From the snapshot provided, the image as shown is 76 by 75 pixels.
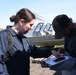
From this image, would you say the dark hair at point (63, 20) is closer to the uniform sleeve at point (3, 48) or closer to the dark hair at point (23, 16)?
the dark hair at point (23, 16)

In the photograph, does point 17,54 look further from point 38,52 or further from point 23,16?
point 38,52

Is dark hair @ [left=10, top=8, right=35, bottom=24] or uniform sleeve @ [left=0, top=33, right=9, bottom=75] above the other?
dark hair @ [left=10, top=8, right=35, bottom=24]

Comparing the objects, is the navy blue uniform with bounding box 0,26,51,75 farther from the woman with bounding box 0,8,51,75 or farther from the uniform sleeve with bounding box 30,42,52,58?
the uniform sleeve with bounding box 30,42,52,58

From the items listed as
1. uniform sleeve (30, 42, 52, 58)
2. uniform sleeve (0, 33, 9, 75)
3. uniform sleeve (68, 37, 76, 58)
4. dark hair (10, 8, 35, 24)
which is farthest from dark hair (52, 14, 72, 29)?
uniform sleeve (0, 33, 9, 75)

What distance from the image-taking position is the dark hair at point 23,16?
153 inches

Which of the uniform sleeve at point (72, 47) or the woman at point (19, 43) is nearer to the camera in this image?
the woman at point (19, 43)

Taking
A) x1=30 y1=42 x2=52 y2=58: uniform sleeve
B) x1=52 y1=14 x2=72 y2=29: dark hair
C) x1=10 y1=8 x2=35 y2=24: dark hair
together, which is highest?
x1=10 y1=8 x2=35 y2=24: dark hair

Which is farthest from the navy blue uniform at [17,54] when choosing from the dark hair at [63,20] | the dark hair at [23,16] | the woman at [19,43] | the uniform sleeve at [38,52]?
the dark hair at [63,20]

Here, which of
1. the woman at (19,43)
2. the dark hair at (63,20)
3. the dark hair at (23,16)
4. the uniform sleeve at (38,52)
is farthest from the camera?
the uniform sleeve at (38,52)

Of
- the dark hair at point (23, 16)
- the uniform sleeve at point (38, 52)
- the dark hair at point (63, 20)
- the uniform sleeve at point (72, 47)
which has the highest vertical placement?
the dark hair at point (23, 16)

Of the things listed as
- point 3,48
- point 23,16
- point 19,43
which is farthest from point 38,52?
point 3,48

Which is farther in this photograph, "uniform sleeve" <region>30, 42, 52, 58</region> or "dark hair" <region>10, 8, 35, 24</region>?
"uniform sleeve" <region>30, 42, 52, 58</region>

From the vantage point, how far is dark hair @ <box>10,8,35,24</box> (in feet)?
12.8

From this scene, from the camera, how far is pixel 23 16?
3.90 metres
